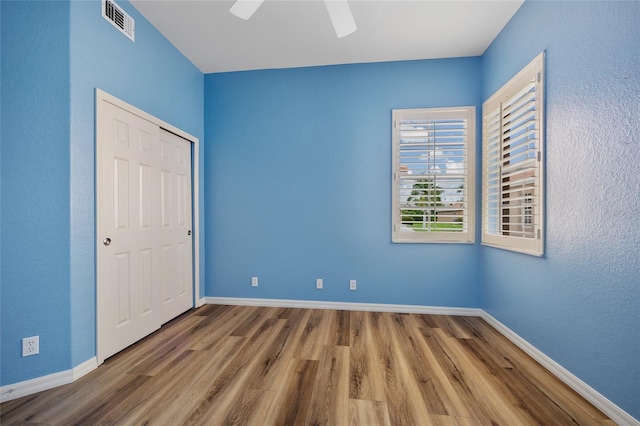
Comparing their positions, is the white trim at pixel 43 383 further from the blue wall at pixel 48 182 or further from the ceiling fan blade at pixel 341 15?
the ceiling fan blade at pixel 341 15

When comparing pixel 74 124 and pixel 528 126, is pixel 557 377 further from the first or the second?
pixel 74 124

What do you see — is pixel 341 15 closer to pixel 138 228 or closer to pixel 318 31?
pixel 318 31

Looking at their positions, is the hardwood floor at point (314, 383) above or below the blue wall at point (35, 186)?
below

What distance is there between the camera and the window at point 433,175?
10.9 feet

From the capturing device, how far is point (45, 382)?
191 cm

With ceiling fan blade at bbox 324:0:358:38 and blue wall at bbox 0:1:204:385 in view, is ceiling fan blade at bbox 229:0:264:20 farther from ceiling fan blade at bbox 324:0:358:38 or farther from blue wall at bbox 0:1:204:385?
blue wall at bbox 0:1:204:385

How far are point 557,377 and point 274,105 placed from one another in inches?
148

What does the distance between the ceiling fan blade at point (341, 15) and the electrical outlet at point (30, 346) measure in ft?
9.49

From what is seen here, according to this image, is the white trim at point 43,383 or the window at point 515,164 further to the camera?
the window at point 515,164

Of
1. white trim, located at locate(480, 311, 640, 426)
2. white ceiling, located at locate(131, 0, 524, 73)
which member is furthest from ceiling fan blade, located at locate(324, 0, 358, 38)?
white trim, located at locate(480, 311, 640, 426)

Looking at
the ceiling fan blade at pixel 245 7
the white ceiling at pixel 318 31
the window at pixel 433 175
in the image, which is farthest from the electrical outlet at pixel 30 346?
the window at pixel 433 175

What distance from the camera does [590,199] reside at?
1762 millimetres

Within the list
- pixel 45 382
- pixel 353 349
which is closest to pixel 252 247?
pixel 353 349

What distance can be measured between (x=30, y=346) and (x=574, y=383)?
362 cm
